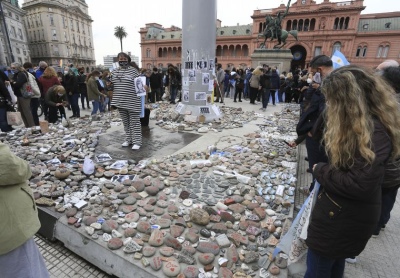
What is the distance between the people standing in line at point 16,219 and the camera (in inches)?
47.0

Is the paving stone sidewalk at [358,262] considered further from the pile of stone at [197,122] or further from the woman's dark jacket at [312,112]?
the pile of stone at [197,122]

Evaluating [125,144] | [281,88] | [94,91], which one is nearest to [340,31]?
[281,88]

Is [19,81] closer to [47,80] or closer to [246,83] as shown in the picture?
[47,80]

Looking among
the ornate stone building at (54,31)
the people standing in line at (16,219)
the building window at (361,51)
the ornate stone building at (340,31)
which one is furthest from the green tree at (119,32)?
the people standing in line at (16,219)

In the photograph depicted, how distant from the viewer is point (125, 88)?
13.2 ft

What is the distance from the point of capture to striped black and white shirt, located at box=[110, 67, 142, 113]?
4.01m

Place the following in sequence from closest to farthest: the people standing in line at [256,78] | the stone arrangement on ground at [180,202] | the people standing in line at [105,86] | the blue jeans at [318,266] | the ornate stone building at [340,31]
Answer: the blue jeans at [318,266], the stone arrangement on ground at [180,202], the people standing in line at [105,86], the people standing in line at [256,78], the ornate stone building at [340,31]

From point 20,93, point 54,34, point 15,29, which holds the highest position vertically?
point 54,34

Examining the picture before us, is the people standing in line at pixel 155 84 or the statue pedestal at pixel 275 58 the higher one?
the statue pedestal at pixel 275 58

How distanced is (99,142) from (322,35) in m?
42.2

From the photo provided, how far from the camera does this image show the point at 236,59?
150 feet

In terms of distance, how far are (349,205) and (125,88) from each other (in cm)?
376

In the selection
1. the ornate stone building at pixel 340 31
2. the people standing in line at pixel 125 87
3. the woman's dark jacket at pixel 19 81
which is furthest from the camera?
the ornate stone building at pixel 340 31

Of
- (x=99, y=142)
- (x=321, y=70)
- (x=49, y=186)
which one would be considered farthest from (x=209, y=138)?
(x=49, y=186)
